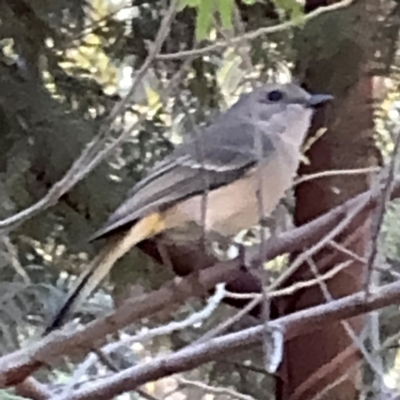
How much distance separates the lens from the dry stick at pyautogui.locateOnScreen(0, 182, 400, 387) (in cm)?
82

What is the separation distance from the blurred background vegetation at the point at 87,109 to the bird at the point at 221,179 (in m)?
0.07

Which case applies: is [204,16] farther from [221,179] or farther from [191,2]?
[221,179]

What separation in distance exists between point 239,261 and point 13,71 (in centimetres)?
58

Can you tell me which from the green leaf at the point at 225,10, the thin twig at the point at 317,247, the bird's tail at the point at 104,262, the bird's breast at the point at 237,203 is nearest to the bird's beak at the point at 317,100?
the bird's breast at the point at 237,203

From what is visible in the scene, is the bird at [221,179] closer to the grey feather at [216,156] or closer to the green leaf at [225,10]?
the grey feather at [216,156]

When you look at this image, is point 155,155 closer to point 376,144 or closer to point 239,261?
point 376,144

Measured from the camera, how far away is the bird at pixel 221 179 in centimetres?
114

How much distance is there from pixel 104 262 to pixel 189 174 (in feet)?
0.76

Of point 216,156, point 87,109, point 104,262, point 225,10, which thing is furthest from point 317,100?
point 225,10

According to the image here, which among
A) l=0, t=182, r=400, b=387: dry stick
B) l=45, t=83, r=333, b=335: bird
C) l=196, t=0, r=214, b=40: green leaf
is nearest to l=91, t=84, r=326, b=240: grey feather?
l=45, t=83, r=333, b=335: bird

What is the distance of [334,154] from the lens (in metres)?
1.49

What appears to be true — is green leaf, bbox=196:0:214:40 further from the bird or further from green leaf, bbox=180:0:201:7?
the bird

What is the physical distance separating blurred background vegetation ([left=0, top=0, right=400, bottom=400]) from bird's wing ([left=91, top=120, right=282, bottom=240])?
92 millimetres

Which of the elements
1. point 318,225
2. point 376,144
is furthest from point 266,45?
point 318,225
